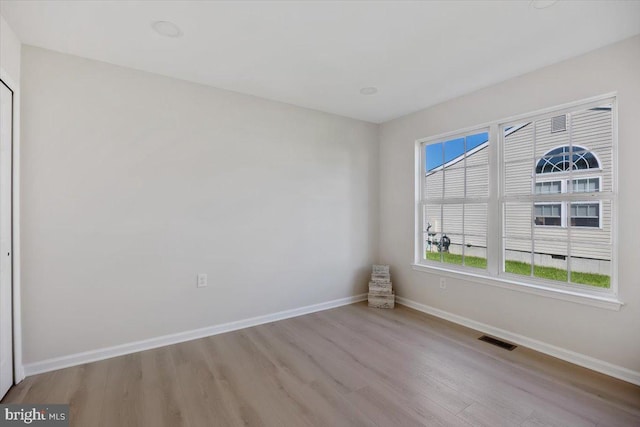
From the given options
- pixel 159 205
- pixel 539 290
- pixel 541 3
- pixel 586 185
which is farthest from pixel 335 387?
pixel 541 3

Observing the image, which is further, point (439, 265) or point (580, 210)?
point (439, 265)

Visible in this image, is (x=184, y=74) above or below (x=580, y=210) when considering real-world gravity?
above

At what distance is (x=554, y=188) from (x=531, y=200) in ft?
0.66

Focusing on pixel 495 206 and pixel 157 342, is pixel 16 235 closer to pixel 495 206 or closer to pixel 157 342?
pixel 157 342

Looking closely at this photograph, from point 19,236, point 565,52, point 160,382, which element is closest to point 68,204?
point 19,236

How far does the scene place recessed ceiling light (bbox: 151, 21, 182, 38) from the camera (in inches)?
79.4

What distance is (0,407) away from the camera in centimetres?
184

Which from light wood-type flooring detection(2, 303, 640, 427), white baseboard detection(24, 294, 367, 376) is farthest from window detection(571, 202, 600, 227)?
white baseboard detection(24, 294, 367, 376)

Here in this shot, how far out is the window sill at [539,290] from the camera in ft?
7.40

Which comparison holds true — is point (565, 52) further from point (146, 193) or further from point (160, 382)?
point (160, 382)

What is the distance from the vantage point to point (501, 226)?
299 cm

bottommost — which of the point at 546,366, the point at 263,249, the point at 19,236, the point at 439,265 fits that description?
the point at 546,366

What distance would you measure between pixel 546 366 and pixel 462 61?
8.61ft

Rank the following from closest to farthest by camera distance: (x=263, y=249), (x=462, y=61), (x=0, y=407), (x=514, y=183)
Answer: (x=0, y=407)
(x=462, y=61)
(x=514, y=183)
(x=263, y=249)
